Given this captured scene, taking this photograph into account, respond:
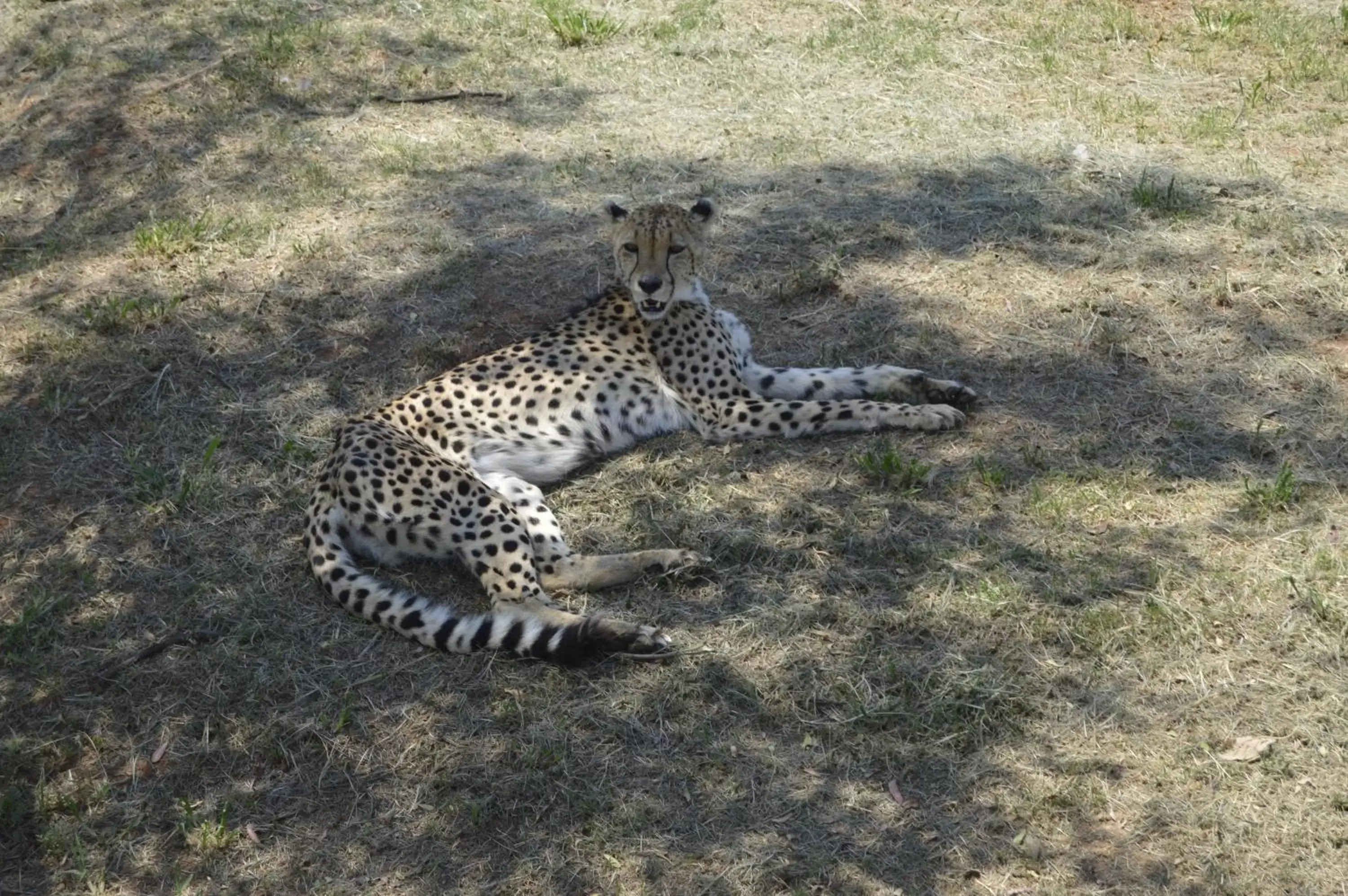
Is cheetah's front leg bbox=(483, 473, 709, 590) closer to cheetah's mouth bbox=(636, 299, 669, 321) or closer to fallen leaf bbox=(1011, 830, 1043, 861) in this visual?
cheetah's mouth bbox=(636, 299, 669, 321)

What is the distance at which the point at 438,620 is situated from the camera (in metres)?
4.21

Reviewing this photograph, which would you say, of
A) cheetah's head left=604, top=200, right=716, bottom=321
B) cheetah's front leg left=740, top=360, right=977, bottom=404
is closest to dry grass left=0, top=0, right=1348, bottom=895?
cheetah's front leg left=740, top=360, right=977, bottom=404

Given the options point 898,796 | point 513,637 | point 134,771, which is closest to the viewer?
point 898,796

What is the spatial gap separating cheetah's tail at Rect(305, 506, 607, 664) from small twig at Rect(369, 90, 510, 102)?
150 inches

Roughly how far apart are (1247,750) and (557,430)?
247cm

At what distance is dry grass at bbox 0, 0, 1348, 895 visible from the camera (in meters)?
3.61

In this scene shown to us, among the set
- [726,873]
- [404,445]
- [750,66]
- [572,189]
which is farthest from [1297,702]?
[750,66]

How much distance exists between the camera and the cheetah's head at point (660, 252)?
5.35 m

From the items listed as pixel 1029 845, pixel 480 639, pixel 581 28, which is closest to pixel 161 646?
pixel 480 639

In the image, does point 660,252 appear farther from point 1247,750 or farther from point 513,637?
point 1247,750

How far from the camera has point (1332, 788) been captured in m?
3.51

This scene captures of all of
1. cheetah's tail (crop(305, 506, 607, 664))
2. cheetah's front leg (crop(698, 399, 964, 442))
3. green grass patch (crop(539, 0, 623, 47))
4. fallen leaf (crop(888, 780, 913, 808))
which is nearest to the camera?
fallen leaf (crop(888, 780, 913, 808))

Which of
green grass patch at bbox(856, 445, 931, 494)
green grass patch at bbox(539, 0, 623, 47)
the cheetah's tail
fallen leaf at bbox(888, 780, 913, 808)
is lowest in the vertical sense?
fallen leaf at bbox(888, 780, 913, 808)

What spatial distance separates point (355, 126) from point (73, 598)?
369 centimetres
